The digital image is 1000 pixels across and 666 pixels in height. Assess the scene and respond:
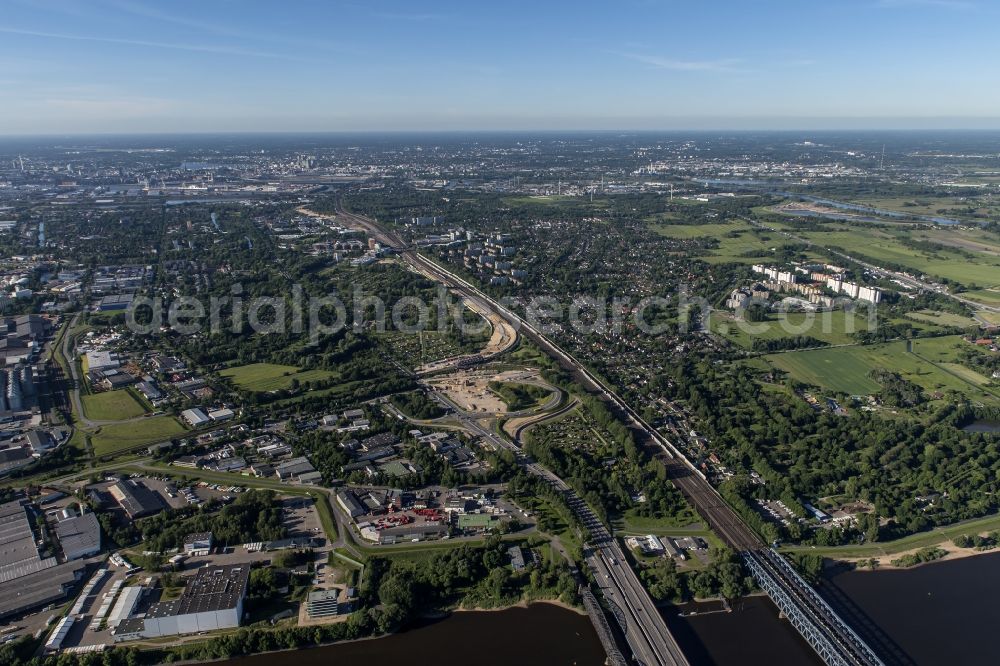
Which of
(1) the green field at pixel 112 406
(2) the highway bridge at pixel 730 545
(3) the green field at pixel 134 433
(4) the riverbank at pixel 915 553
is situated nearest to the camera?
(2) the highway bridge at pixel 730 545

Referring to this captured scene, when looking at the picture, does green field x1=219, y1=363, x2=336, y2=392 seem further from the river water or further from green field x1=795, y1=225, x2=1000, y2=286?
green field x1=795, y1=225, x2=1000, y2=286

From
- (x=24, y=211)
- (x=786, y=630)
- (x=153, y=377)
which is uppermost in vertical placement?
(x=24, y=211)

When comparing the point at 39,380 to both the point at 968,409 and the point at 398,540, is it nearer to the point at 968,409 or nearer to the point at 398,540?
the point at 398,540

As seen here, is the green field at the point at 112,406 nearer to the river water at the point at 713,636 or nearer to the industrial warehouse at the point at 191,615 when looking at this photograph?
the industrial warehouse at the point at 191,615

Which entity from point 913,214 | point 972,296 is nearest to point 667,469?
point 972,296

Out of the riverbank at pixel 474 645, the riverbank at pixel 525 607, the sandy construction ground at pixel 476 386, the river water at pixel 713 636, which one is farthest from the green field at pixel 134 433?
the riverbank at pixel 525 607

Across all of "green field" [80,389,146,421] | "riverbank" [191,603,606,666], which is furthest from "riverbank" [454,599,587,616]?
"green field" [80,389,146,421]
